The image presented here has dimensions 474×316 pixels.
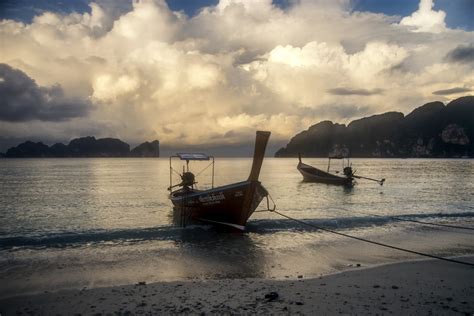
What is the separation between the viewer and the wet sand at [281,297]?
854 cm

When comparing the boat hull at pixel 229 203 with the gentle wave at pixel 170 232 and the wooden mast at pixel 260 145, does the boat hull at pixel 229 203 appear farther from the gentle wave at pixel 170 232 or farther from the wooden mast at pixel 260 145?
the wooden mast at pixel 260 145

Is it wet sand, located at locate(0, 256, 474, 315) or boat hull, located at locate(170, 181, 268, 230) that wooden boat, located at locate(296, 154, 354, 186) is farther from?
wet sand, located at locate(0, 256, 474, 315)

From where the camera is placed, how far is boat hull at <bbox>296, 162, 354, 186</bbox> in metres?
53.5

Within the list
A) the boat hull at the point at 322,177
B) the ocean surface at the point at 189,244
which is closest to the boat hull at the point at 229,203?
the ocean surface at the point at 189,244

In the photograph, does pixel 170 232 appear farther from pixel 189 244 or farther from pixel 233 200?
pixel 233 200

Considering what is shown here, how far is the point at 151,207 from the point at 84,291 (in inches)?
871

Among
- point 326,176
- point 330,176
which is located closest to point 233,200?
point 330,176

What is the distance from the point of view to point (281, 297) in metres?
9.29

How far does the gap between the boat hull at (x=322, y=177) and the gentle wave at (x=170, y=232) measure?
27678 millimetres

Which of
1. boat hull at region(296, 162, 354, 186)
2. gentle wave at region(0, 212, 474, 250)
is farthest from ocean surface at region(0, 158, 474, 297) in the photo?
boat hull at region(296, 162, 354, 186)

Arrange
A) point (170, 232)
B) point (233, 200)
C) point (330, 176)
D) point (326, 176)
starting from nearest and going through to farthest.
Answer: point (233, 200), point (170, 232), point (330, 176), point (326, 176)

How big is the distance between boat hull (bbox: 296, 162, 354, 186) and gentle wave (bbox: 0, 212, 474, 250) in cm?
2768

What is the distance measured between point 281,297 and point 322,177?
51335 mm

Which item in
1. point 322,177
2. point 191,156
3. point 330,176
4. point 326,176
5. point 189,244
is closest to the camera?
point 189,244
